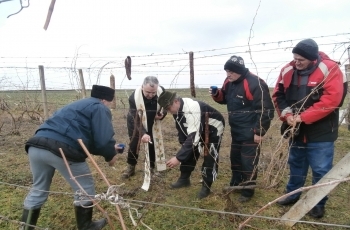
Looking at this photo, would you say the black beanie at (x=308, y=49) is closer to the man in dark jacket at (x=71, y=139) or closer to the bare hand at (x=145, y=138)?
the man in dark jacket at (x=71, y=139)

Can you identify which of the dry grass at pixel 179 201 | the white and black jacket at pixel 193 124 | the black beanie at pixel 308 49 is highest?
the black beanie at pixel 308 49

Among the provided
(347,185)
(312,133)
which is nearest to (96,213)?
(312,133)

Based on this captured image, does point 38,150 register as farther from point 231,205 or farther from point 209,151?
point 231,205

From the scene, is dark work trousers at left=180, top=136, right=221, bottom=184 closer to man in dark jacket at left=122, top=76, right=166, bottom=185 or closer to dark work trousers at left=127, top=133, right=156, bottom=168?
man in dark jacket at left=122, top=76, right=166, bottom=185

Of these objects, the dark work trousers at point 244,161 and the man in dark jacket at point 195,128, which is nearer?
the man in dark jacket at point 195,128

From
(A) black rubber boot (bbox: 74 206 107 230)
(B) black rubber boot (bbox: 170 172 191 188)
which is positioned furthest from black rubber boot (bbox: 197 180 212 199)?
(A) black rubber boot (bbox: 74 206 107 230)

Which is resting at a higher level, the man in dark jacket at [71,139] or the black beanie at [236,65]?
the black beanie at [236,65]

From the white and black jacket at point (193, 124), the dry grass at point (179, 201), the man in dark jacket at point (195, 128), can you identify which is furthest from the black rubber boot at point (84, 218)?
the white and black jacket at point (193, 124)

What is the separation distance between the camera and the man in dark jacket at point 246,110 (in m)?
2.95

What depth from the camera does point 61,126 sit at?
2.35m

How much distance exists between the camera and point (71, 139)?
2361mm

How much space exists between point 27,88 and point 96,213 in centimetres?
482

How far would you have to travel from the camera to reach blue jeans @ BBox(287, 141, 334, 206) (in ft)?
8.82

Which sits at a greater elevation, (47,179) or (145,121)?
(145,121)
